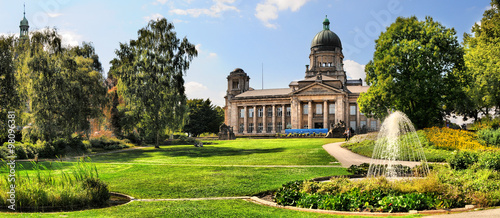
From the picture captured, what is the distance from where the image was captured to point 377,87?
3581 cm

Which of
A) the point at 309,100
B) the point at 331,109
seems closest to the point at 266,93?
the point at 309,100

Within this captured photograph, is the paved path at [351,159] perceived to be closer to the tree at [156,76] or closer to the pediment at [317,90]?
the tree at [156,76]

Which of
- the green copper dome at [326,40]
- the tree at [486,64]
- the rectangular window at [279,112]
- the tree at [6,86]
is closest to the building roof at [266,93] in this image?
the rectangular window at [279,112]

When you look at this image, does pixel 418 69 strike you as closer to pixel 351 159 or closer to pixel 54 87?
pixel 351 159

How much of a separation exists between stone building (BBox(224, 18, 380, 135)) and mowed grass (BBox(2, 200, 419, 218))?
243 ft

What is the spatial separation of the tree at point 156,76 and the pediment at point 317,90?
48.4m

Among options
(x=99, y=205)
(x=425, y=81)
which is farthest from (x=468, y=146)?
(x=99, y=205)

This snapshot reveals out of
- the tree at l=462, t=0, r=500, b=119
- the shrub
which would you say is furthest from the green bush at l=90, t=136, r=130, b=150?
the tree at l=462, t=0, r=500, b=119

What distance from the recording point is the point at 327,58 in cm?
9619

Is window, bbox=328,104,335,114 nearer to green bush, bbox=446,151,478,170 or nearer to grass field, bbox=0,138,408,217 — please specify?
grass field, bbox=0,138,408,217

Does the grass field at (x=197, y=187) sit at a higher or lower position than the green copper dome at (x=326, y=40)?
lower

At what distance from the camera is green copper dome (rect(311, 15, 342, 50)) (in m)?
97.1

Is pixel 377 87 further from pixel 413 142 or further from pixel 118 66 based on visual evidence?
pixel 118 66

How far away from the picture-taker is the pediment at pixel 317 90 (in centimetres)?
8288
